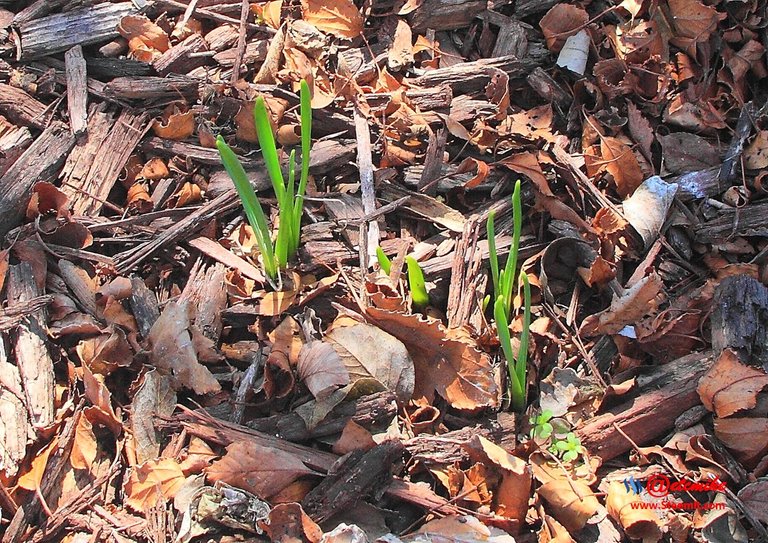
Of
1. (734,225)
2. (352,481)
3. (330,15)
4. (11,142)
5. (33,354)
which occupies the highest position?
(330,15)

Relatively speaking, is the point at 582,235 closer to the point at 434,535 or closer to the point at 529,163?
the point at 529,163

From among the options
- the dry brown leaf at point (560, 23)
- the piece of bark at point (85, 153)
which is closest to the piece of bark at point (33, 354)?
the piece of bark at point (85, 153)

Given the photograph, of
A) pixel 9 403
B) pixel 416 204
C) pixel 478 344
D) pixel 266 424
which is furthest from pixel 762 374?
pixel 9 403

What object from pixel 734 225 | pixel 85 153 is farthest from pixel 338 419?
pixel 734 225

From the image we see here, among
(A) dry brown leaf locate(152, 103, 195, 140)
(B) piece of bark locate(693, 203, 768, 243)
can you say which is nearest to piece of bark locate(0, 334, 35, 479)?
(A) dry brown leaf locate(152, 103, 195, 140)

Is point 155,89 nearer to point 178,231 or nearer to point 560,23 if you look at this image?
point 178,231

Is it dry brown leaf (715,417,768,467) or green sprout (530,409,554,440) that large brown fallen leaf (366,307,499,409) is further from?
dry brown leaf (715,417,768,467)
